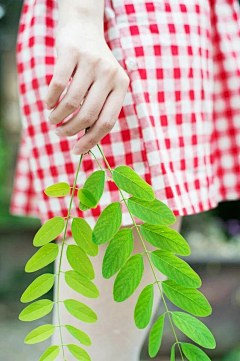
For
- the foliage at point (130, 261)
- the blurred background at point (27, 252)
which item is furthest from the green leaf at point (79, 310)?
the blurred background at point (27, 252)

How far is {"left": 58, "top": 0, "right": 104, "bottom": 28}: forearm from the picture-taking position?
0.64 metres

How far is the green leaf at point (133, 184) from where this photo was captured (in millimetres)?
526

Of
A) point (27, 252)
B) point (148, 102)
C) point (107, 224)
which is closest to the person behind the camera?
point (107, 224)

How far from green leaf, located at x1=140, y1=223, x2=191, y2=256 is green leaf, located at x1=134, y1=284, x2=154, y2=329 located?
5 centimetres

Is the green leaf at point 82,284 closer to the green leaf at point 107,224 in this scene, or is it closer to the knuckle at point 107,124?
the green leaf at point 107,224

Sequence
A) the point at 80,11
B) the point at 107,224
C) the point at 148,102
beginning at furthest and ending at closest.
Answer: the point at 148,102 → the point at 80,11 → the point at 107,224

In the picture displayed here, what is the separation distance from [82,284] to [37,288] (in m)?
0.05

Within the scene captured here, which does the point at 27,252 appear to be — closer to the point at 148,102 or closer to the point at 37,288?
the point at 148,102

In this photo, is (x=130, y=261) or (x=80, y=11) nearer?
(x=130, y=261)

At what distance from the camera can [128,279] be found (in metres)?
0.53

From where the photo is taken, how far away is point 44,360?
556mm

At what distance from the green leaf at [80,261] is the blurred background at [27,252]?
1.87m

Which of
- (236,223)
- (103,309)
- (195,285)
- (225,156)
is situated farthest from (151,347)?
(236,223)

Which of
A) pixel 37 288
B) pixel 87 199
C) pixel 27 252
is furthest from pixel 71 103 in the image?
pixel 27 252
